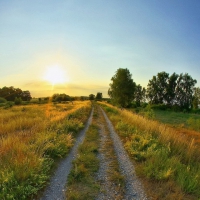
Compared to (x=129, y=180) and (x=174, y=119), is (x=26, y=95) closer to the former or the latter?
(x=174, y=119)

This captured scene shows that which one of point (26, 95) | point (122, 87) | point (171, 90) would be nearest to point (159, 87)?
point (171, 90)

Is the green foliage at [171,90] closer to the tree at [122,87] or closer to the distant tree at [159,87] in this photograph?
the distant tree at [159,87]

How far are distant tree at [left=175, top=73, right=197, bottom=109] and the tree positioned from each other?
150ft

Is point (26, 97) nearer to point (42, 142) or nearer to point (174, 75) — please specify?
point (174, 75)

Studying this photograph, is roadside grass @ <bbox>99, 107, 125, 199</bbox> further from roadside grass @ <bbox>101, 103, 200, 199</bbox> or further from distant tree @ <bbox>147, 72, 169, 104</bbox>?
distant tree @ <bbox>147, 72, 169, 104</bbox>

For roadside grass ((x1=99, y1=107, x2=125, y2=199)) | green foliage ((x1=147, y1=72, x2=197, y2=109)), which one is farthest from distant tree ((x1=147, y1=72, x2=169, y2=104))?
roadside grass ((x1=99, y1=107, x2=125, y2=199))

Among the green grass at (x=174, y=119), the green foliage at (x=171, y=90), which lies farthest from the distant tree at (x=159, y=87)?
the green grass at (x=174, y=119)

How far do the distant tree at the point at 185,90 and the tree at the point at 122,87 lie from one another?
45654 millimetres

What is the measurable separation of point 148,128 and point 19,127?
10891mm

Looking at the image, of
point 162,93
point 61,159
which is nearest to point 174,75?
point 162,93

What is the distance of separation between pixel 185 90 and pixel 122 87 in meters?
53.1

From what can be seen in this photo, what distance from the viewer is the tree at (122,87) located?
154ft

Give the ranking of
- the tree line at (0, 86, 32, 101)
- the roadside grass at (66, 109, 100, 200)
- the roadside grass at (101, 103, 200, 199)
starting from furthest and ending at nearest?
1. the tree line at (0, 86, 32, 101)
2. the roadside grass at (101, 103, 200, 199)
3. the roadside grass at (66, 109, 100, 200)

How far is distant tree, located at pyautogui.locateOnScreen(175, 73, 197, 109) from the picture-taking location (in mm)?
84000
